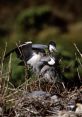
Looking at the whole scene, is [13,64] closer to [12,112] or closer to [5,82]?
[5,82]

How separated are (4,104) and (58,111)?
0.55 meters

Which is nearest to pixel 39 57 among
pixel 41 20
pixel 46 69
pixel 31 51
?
pixel 31 51

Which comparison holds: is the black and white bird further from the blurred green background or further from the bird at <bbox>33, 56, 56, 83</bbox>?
the blurred green background

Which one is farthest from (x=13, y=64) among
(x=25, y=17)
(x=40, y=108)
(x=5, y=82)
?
(x=25, y=17)

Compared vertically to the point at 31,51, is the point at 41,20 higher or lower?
higher

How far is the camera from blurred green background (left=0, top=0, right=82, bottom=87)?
835 inches

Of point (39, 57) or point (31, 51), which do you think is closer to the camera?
point (39, 57)

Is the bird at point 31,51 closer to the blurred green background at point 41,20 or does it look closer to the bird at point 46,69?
the bird at point 46,69

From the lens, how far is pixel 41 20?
22.7m

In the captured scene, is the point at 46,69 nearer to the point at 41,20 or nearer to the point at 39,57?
the point at 39,57

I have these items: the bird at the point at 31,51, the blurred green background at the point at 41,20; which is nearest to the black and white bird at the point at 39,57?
the bird at the point at 31,51

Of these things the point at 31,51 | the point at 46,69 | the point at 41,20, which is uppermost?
the point at 41,20

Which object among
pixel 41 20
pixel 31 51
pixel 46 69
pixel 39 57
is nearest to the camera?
pixel 46 69

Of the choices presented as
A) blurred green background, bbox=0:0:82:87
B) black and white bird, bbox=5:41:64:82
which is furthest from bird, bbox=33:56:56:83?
blurred green background, bbox=0:0:82:87
